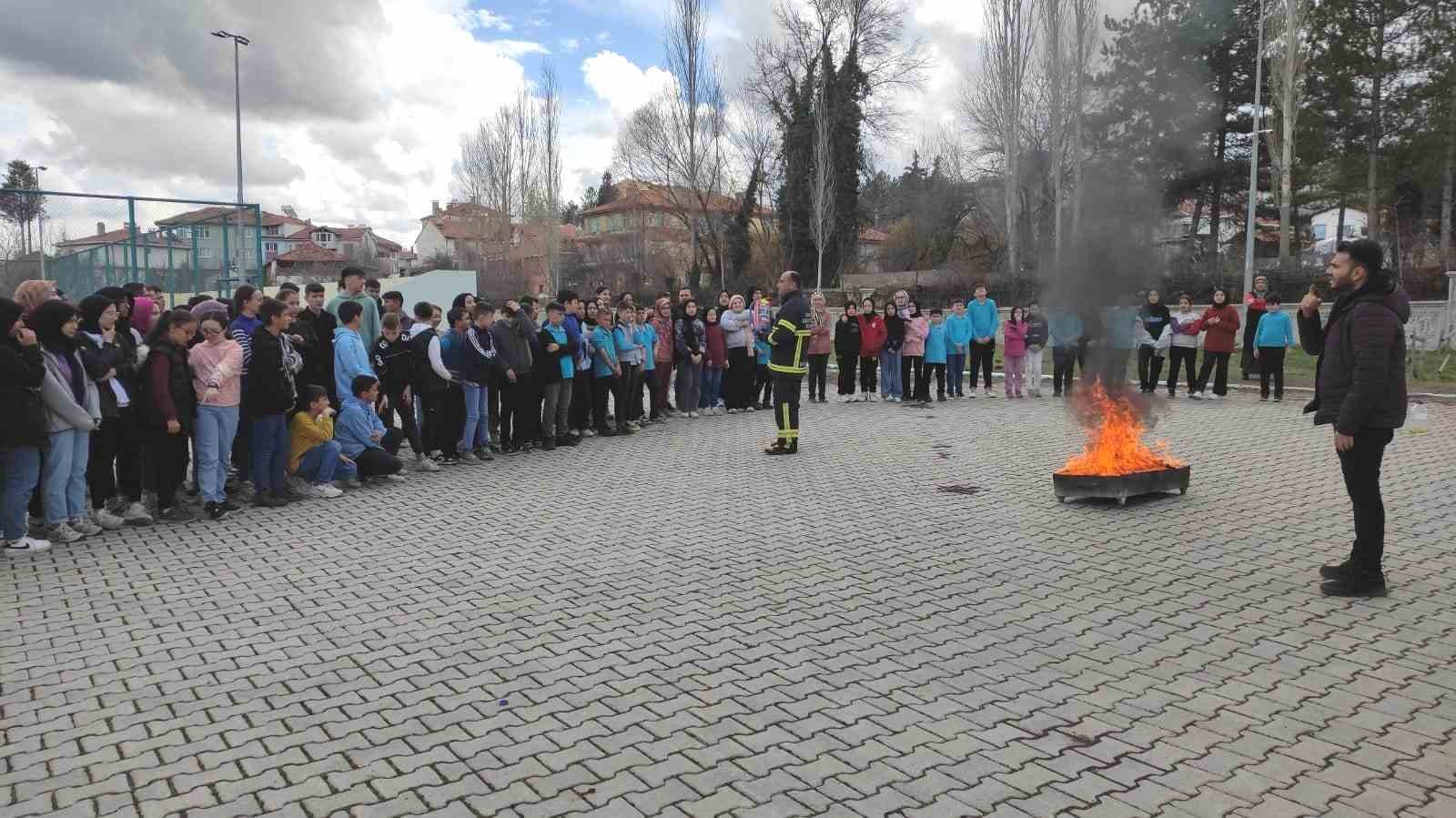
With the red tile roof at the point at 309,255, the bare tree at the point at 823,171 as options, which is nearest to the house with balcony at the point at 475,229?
the red tile roof at the point at 309,255

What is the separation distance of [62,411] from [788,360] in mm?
6989

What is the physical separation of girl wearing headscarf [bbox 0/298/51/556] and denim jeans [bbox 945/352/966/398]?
1327cm

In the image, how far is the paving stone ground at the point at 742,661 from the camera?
3367 millimetres

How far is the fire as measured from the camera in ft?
26.0

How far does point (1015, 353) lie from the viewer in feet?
54.0

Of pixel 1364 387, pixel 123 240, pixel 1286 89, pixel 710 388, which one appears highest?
pixel 1286 89

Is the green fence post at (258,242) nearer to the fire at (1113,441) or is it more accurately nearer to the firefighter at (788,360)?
the firefighter at (788,360)

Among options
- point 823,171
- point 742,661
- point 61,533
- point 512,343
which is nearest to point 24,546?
point 61,533

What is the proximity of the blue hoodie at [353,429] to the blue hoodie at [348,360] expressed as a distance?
19cm

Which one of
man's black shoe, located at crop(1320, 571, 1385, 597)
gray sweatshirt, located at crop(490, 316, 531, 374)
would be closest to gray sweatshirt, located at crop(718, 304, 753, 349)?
gray sweatshirt, located at crop(490, 316, 531, 374)

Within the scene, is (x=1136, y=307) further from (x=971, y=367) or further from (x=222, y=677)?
(x=971, y=367)

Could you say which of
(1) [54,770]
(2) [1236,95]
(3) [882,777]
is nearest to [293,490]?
(1) [54,770]

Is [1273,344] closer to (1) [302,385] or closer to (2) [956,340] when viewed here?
(2) [956,340]

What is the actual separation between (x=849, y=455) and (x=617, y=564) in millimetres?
4882
